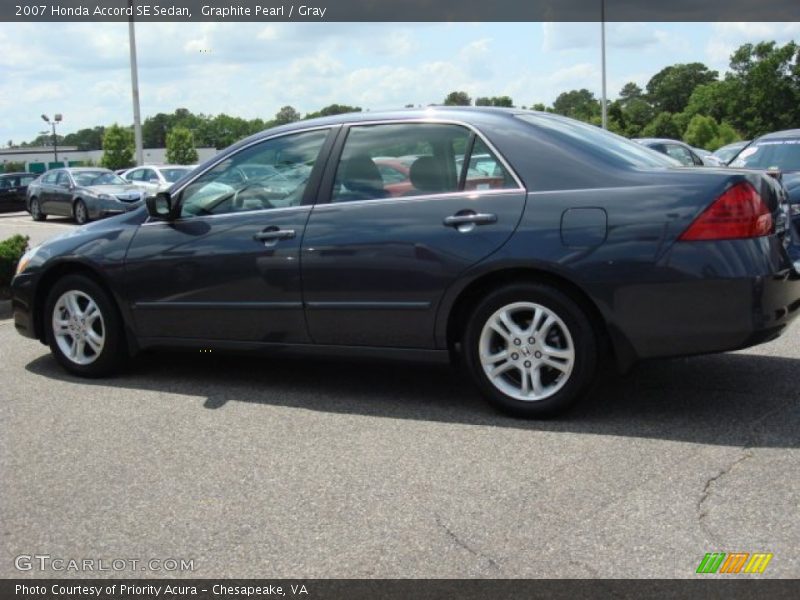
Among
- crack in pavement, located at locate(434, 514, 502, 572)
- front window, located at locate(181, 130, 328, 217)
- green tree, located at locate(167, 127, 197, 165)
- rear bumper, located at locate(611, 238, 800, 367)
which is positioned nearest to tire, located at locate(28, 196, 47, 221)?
front window, located at locate(181, 130, 328, 217)

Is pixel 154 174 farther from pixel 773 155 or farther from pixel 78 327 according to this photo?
pixel 78 327

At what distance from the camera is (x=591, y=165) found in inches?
192

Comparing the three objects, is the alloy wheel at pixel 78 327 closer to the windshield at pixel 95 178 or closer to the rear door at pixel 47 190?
the windshield at pixel 95 178

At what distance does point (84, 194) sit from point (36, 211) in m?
3.42

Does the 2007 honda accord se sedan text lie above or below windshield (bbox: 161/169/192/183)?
below

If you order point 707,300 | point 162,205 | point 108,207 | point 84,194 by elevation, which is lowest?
point 707,300

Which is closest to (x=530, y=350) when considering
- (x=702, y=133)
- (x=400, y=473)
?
(x=400, y=473)

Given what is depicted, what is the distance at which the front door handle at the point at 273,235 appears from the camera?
5492 mm

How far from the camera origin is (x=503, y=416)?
16.8 feet

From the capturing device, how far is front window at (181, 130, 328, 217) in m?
5.65

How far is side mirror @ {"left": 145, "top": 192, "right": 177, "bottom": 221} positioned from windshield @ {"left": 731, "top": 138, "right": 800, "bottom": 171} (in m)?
6.36

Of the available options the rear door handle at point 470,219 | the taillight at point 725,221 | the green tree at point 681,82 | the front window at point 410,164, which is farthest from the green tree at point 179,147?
the taillight at point 725,221

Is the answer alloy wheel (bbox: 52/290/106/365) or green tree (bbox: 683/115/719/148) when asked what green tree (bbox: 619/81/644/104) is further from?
alloy wheel (bbox: 52/290/106/365)
